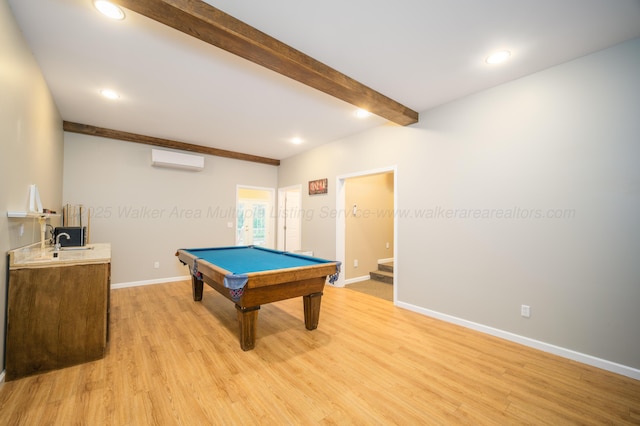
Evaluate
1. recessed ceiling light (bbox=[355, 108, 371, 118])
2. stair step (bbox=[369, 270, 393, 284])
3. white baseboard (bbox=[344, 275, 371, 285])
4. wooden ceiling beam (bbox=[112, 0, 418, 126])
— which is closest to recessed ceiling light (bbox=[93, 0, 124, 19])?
wooden ceiling beam (bbox=[112, 0, 418, 126])

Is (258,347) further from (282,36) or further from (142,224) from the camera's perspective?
(142,224)

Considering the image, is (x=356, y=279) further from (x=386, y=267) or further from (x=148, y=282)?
(x=148, y=282)

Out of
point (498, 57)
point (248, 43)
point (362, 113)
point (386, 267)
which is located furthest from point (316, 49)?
point (386, 267)

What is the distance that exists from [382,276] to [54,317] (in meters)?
4.65

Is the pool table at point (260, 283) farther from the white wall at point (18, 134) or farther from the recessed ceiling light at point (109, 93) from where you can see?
the recessed ceiling light at point (109, 93)

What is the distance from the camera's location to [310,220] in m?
5.54

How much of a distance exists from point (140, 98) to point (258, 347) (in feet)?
10.8

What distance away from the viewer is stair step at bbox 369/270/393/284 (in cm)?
520

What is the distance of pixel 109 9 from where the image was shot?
1.88 m

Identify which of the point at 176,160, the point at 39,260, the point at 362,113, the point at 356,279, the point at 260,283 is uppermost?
the point at 362,113

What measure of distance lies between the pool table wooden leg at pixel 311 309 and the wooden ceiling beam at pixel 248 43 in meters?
2.22

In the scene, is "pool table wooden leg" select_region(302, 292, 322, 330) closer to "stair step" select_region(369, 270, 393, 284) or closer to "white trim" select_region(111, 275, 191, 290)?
"stair step" select_region(369, 270, 393, 284)

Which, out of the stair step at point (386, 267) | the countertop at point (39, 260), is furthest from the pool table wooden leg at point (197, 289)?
the stair step at point (386, 267)

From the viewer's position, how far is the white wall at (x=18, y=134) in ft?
6.14
